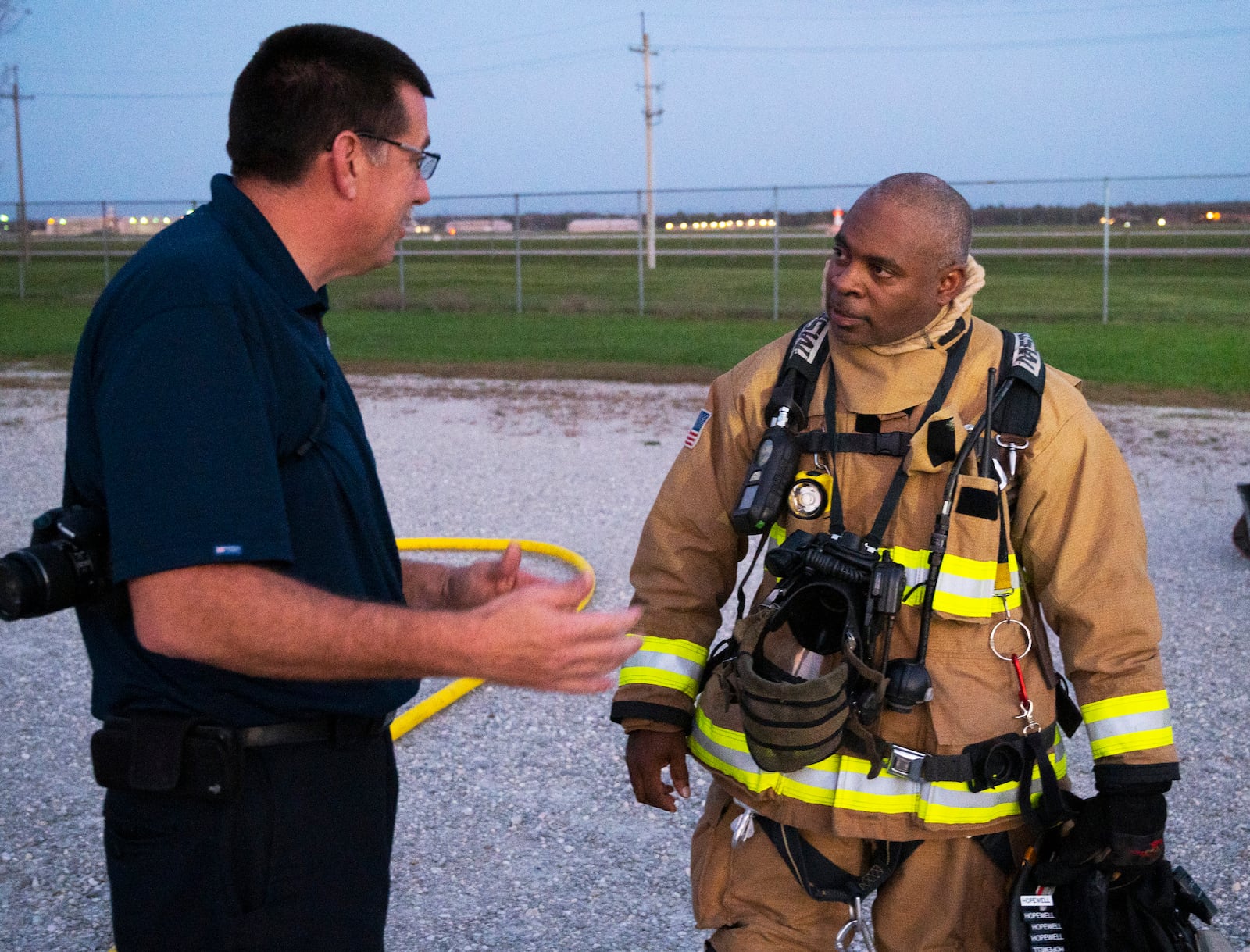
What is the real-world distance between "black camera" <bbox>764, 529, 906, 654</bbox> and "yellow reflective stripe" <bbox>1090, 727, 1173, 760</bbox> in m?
0.52

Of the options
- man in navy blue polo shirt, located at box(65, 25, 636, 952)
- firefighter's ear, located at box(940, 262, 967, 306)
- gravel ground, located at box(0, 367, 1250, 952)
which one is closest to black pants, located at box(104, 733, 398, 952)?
man in navy blue polo shirt, located at box(65, 25, 636, 952)

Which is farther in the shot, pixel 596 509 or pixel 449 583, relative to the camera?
pixel 596 509

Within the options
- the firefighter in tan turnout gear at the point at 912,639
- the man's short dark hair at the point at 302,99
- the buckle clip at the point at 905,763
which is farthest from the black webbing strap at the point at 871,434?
the man's short dark hair at the point at 302,99

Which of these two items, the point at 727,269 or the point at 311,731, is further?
the point at 727,269

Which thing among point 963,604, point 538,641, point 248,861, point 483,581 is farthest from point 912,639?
point 248,861

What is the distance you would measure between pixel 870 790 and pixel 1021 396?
892 mm

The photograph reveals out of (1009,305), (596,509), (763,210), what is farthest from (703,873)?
(1009,305)

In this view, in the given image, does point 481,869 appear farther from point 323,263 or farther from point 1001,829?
point 323,263

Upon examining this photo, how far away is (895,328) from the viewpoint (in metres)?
2.69

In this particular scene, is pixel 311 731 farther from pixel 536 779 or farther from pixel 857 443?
pixel 536 779

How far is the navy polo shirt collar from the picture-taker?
2.01 m

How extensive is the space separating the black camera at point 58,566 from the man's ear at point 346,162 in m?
0.66

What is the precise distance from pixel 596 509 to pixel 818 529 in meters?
5.78

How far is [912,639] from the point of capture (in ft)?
8.47
